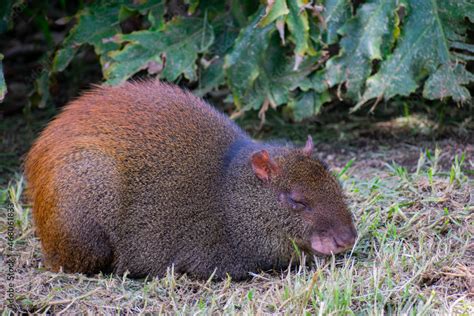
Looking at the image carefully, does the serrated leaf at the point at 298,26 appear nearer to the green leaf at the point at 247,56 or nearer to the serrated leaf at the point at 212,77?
the green leaf at the point at 247,56

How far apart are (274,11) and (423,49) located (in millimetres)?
1359

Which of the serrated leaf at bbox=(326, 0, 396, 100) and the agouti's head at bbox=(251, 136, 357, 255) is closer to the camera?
the agouti's head at bbox=(251, 136, 357, 255)

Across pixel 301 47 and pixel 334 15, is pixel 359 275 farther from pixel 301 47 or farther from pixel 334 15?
pixel 334 15

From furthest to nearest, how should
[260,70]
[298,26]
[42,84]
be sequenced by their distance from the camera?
[42,84], [260,70], [298,26]

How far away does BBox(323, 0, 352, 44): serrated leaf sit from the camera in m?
5.99

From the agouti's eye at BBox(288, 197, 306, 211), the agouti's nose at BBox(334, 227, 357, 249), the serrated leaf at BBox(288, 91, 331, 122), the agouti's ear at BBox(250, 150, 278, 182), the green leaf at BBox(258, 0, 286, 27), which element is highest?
the green leaf at BBox(258, 0, 286, 27)

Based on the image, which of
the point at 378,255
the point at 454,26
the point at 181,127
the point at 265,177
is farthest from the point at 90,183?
the point at 454,26

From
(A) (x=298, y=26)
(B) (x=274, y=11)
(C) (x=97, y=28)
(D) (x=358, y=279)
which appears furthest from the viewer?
(C) (x=97, y=28)

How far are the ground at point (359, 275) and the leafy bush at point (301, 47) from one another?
719mm

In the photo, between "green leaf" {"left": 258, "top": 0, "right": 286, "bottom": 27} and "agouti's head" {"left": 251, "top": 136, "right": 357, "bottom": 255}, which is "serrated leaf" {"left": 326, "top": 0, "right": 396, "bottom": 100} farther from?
"agouti's head" {"left": 251, "top": 136, "right": 357, "bottom": 255}

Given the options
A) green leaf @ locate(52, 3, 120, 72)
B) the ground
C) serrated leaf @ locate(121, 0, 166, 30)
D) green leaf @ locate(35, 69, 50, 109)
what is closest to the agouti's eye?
the ground

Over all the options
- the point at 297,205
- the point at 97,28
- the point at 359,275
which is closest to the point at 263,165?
the point at 297,205

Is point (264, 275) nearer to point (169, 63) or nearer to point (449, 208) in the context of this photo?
point (449, 208)

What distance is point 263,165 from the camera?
4.63 meters
